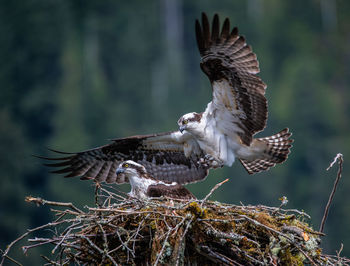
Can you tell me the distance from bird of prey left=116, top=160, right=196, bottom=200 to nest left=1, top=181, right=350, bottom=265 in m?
1.21

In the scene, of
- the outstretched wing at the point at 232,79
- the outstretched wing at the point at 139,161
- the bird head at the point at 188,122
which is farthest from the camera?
A: the outstretched wing at the point at 139,161

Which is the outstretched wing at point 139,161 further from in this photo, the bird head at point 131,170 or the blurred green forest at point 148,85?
the blurred green forest at point 148,85

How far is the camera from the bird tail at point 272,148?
10.4m

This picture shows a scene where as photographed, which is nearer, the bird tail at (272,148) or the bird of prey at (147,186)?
the bird of prey at (147,186)

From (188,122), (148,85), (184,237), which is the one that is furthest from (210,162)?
(148,85)

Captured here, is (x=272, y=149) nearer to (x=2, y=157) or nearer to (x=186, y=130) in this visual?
(x=186, y=130)

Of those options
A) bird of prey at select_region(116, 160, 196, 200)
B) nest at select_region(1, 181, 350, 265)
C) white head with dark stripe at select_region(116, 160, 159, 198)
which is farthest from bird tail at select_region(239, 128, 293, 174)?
nest at select_region(1, 181, 350, 265)

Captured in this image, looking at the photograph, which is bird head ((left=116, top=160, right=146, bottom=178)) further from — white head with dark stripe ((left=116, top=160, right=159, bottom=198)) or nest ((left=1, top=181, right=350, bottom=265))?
nest ((left=1, top=181, right=350, bottom=265))

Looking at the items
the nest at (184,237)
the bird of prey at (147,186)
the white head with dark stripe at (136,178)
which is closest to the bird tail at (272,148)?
the bird of prey at (147,186)

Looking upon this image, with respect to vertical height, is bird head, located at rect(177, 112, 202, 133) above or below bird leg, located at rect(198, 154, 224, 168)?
above

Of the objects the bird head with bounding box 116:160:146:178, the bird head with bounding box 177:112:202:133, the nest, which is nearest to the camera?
the nest

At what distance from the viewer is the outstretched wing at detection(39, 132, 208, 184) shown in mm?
10711

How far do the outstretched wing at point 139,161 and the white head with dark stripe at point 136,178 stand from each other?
94cm

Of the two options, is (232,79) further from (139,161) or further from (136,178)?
(139,161)
